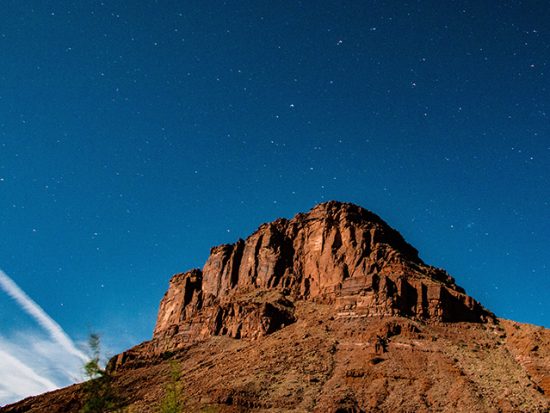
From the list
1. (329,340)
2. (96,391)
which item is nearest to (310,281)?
(329,340)

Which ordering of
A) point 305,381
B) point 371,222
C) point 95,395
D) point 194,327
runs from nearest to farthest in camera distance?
point 95,395 → point 305,381 → point 194,327 → point 371,222

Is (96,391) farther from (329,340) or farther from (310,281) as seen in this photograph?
(310,281)

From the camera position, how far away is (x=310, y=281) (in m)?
104

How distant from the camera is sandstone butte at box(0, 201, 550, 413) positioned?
53312 mm

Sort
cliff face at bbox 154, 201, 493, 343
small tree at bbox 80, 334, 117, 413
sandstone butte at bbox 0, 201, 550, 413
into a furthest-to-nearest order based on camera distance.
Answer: cliff face at bbox 154, 201, 493, 343 < sandstone butte at bbox 0, 201, 550, 413 < small tree at bbox 80, 334, 117, 413

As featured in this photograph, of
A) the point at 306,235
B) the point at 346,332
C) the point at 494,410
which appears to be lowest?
the point at 494,410

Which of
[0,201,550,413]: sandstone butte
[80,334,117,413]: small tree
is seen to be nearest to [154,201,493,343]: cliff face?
[0,201,550,413]: sandstone butte

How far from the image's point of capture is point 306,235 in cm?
11738

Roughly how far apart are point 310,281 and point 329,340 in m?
34.0

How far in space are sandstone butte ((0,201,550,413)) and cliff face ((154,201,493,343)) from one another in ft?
1.13

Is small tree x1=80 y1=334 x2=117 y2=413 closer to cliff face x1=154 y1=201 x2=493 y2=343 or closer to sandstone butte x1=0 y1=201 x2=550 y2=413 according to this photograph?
sandstone butte x1=0 y1=201 x2=550 y2=413

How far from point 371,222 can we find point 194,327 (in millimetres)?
50807

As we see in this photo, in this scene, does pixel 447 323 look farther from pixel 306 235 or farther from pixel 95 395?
pixel 95 395

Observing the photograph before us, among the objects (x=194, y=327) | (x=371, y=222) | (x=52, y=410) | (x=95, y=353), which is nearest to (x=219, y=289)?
(x=194, y=327)
